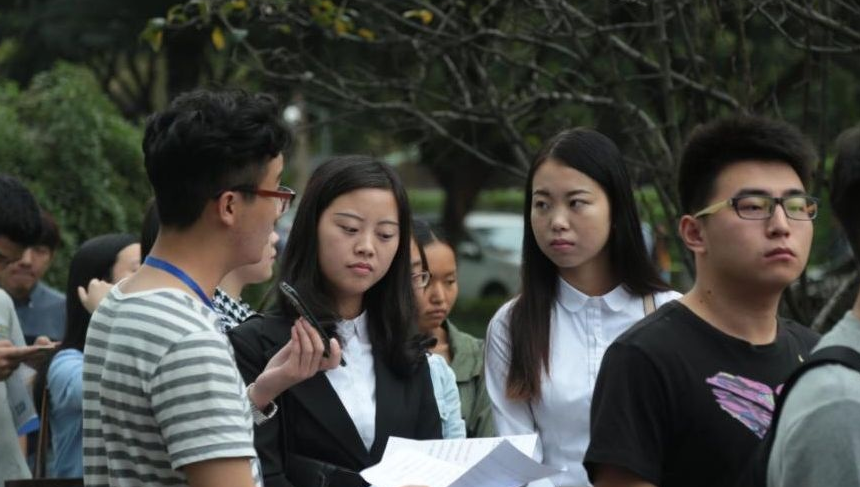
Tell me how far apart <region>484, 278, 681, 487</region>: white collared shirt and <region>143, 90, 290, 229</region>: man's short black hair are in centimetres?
166

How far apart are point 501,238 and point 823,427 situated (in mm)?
23522

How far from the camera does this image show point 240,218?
286cm

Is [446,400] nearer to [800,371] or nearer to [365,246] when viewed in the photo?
[365,246]

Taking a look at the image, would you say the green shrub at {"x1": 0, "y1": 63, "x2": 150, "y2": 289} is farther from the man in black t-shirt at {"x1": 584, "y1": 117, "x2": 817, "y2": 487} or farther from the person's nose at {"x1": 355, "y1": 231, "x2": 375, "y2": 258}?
the man in black t-shirt at {"x1": 584, "y1": 117, "x2": 817, "y2": 487}

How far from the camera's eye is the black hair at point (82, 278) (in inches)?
213

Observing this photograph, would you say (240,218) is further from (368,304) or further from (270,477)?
(368,304)

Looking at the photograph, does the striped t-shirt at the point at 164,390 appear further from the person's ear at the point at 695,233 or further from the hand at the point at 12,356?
the hand at the point at 12,356

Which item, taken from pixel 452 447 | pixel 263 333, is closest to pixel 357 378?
pixel 263 333

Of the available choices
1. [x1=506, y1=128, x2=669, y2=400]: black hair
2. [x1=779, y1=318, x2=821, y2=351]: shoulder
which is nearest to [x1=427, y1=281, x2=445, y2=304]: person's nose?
[x1=506, y1=128, x2=669, y2=400]: black hair

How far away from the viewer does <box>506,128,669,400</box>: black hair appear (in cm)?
441

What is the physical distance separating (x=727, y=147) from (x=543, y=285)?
129 centimetres

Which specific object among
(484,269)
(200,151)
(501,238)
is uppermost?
(200,151)

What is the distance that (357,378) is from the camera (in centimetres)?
408

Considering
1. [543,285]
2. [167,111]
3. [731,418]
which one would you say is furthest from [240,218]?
[543,285]
